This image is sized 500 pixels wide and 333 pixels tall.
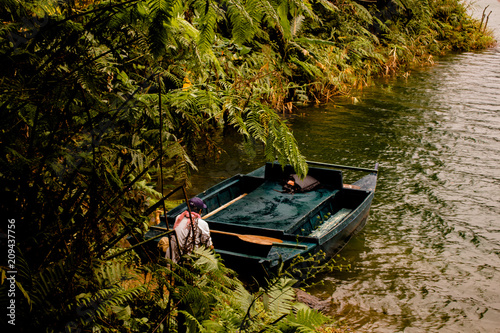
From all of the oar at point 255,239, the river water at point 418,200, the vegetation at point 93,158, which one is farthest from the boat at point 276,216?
the vegetation at point 93,158

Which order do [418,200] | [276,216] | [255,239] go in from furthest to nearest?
[418,200], [276,216], [255,239]

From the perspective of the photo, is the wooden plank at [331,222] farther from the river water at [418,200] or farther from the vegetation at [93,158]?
the vegetation at [93,158]

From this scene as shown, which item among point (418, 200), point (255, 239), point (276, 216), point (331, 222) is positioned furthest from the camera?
point (418, 200)

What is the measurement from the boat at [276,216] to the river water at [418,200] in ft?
2.12

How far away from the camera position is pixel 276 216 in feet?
26.0

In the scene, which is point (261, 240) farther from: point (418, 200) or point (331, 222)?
point (418, 200)

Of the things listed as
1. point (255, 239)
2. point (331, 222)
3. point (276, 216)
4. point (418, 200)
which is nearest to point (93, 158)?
point (255, 239)

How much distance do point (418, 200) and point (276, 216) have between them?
13.5ft

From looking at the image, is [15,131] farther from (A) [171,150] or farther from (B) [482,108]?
(B) [482,108]

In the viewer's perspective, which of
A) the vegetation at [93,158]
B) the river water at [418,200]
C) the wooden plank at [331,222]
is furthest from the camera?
the wooden plank at [331,222]

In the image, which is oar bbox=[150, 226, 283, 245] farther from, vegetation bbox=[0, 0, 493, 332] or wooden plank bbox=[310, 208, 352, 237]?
vegetation bbox=[0, 0, 493, 332]

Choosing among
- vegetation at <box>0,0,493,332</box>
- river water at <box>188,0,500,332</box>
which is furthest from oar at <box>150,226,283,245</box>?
vegetation at <box>0,0,493,332</box>

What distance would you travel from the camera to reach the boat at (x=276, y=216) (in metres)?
6.55

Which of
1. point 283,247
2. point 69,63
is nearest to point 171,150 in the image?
point 69,63
